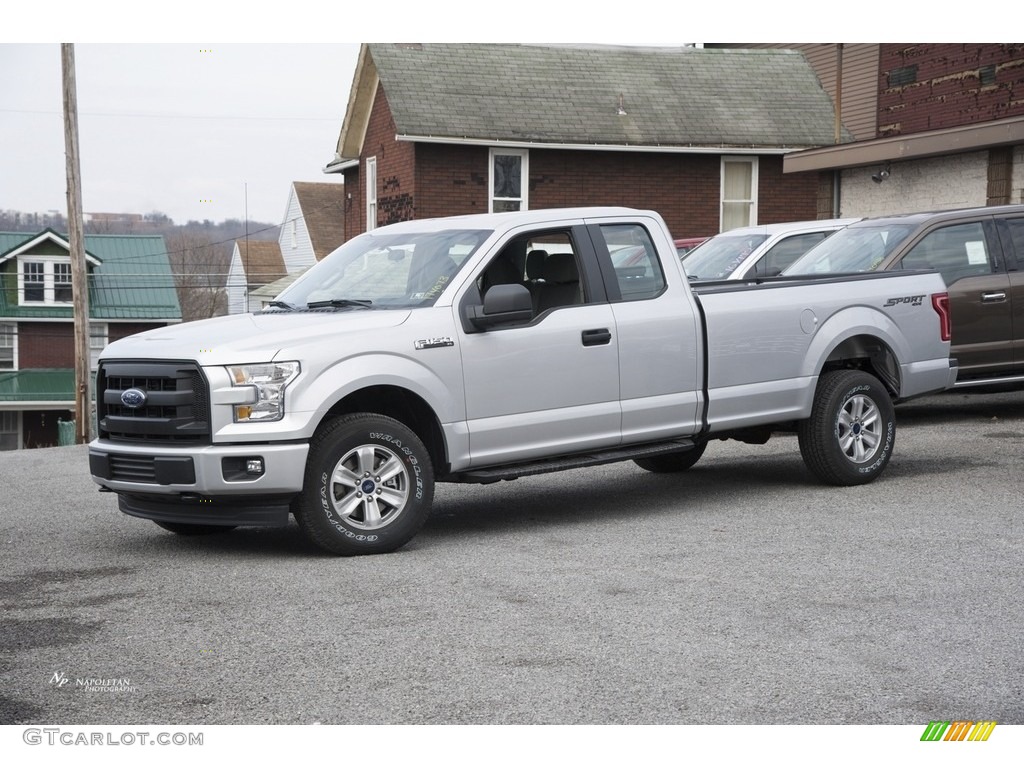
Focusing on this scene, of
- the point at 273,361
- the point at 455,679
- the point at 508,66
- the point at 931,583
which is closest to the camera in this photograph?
the point at 455,679

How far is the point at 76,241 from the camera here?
993 inches

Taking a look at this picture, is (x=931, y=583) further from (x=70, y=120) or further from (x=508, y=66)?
(x=508, y=66)

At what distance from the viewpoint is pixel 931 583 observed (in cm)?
703

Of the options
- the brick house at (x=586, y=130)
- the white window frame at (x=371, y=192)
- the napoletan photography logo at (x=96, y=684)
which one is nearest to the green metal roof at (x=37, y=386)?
the white window frame at (x=371, y=192)

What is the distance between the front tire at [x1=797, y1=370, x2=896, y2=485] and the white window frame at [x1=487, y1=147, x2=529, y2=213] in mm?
19771

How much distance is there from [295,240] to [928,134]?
43617mm

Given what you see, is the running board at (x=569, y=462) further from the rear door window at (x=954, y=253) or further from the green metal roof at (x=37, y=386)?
the green metal roof at (x=37, y=386)

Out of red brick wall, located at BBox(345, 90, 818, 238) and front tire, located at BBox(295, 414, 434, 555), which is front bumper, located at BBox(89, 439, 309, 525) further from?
red brick wall, located at BBox(345, 90, 818, 238)

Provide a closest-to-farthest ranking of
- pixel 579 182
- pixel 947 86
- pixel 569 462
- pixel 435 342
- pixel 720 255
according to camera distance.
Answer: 1. pixel 435 342
2. pixel 569 462
3. pixel 720 255
4. pixel 947 86
5. pixel 579 182

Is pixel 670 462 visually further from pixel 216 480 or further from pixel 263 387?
pixel 216 480

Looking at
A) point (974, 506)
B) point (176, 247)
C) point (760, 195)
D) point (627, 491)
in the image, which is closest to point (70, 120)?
point (760, 195)

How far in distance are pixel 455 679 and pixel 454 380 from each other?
310cm

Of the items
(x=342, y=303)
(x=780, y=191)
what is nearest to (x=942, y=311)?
(x=342, y=303)

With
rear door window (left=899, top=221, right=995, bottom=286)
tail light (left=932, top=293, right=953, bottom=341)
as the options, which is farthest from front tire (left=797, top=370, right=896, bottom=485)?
rear door window (left=899, top=221, right=995, bottom=286)
